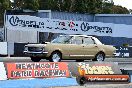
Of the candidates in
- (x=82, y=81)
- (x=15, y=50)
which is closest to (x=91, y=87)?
(x=82, y=81)

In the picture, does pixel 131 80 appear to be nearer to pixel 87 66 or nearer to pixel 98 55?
pixel 87 66

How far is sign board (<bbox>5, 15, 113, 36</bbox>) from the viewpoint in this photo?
30.9 meters

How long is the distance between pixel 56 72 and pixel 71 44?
849cm

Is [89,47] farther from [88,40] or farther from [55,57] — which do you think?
[55,57]

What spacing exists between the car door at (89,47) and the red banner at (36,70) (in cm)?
894

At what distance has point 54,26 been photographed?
33.4m

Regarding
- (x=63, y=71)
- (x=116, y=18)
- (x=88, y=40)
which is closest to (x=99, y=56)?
(x=88, y=40)

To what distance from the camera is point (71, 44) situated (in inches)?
840

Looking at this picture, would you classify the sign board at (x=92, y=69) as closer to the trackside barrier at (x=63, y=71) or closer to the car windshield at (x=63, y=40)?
the trackside barrier at (x=63, y=71)

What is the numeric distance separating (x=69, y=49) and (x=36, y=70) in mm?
8808

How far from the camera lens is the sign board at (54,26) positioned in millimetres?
30875

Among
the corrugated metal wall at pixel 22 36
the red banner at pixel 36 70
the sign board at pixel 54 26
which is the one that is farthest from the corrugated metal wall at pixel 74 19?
the red banner at pixel 36 70

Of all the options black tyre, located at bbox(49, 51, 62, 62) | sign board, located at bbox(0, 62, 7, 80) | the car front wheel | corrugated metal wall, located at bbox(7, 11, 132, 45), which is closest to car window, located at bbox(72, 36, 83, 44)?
black tyre, located at bbox(49, 51, 62, 62)

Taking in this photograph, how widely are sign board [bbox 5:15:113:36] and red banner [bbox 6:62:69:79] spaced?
→ 18032 millimetres
